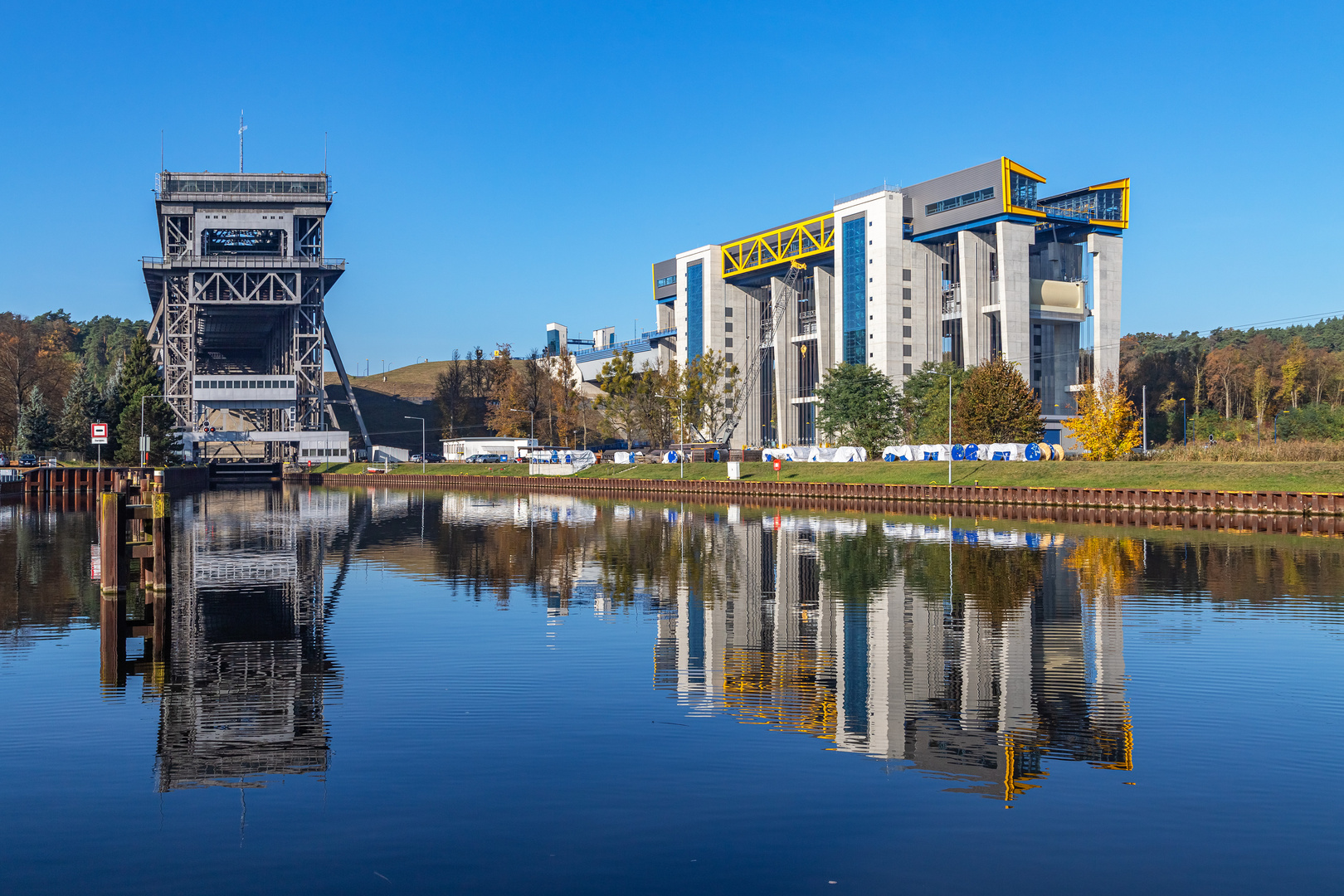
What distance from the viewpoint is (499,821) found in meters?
10.6

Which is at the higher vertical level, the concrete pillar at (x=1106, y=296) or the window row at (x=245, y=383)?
the concrete pillar at (x=1106, y=296)

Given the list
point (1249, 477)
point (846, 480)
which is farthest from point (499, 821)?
point (846, 480)

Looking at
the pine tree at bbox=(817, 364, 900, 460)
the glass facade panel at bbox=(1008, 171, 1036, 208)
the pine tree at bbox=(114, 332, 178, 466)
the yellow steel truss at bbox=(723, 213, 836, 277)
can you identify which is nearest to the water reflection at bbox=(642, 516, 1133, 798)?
the pine tree at bbox=(817, 364, 900, 460)

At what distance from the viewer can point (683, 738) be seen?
1360 cm

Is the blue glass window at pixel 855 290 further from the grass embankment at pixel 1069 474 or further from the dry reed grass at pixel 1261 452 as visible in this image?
the dry reed grass at pixel 1261 452

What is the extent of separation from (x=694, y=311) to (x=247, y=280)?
5867 cm

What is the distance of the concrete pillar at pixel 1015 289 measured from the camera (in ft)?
345

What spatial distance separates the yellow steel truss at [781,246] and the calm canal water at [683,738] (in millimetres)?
94856

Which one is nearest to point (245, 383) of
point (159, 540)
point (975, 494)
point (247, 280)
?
point (247, 280)

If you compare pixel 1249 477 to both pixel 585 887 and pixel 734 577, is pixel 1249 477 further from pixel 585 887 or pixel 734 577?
pixel 585 887

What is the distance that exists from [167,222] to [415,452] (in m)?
61.2

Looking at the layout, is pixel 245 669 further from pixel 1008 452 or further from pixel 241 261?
pixel 241 261

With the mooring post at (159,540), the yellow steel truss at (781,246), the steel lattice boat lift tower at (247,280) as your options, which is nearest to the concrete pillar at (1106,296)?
the yellow steel truss at (781,246)

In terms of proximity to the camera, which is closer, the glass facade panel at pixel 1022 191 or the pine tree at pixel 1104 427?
the pine tree at pixel 1104 427
